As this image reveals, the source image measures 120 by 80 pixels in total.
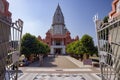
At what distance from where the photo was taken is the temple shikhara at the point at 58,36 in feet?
305

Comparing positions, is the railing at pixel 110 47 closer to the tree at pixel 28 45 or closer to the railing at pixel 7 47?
the railing at pixel 7 47

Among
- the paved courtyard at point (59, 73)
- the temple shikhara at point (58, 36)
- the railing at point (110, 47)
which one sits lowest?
the paved courtyard at point (59, 73)

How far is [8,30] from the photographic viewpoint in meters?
5.41

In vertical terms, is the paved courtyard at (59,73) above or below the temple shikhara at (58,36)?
below

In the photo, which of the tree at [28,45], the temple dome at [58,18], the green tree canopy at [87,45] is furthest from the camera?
the temple dome at [58,18]

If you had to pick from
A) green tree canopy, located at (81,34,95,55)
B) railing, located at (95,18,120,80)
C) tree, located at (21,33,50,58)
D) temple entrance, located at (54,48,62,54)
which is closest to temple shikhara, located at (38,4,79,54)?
temple entrance, located at (54,48,62,54)

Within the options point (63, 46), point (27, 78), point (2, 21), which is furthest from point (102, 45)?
point (63, 46)

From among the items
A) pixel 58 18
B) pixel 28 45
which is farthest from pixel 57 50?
pixel 28 45

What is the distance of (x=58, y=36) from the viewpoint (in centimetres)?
9306

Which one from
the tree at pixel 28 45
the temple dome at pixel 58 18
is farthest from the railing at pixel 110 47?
the temple dome at pixel 58 18

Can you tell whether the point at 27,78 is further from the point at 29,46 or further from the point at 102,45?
the point at 29,46

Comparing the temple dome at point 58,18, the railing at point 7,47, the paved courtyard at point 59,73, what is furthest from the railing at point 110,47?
the temple dome at point 58,18

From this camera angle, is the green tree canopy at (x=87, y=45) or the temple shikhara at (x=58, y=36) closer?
the green tree canopy at (x=87, y=45)

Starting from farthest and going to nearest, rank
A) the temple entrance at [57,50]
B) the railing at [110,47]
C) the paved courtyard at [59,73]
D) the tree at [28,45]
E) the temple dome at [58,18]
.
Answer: the temple dome at [58,18] < the temple entrance at [57,50] < the tree at [28,45] < the paved courtyard at [59,73] < the railing at [110,47]
